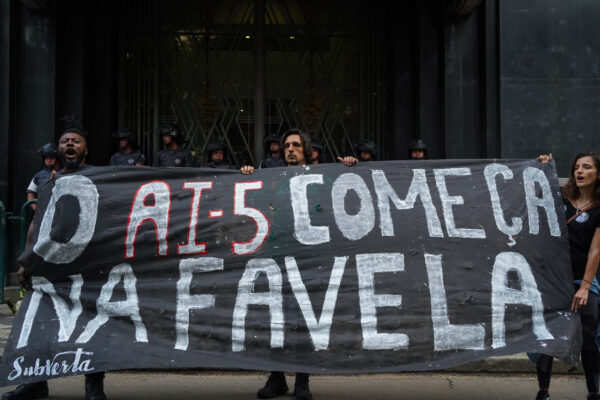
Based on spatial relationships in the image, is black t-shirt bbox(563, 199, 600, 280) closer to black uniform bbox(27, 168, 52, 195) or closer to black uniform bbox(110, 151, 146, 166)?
black uniform bbox(110, 151, 146, 166)

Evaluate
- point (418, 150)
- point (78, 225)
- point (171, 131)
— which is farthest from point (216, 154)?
point (78, 225)

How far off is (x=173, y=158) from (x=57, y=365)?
526 centimetres

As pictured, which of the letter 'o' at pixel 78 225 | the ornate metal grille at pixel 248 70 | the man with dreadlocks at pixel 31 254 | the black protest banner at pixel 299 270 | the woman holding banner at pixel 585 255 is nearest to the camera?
the woman holding banner at pixel 585 255

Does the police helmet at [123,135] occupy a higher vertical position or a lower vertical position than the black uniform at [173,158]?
higher

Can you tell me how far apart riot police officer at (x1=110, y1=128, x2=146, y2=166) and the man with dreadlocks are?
14.5 ft

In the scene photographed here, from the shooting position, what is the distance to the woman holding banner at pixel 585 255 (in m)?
4.29

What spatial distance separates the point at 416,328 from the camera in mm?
4422

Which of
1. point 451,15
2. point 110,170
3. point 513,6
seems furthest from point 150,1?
point 110,170

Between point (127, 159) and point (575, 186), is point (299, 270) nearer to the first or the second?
point (575, 186)

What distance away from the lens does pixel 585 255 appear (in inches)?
173

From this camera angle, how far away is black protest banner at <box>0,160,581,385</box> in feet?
14.4

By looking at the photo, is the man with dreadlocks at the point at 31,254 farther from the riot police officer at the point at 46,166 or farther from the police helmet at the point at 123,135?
the police helmet at the point at 123,135

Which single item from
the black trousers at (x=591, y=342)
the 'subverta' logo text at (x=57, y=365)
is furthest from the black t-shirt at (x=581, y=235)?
the 'subverta' logo text at (x=57, y=365)

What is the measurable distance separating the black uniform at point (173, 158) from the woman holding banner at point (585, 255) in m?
5.94
